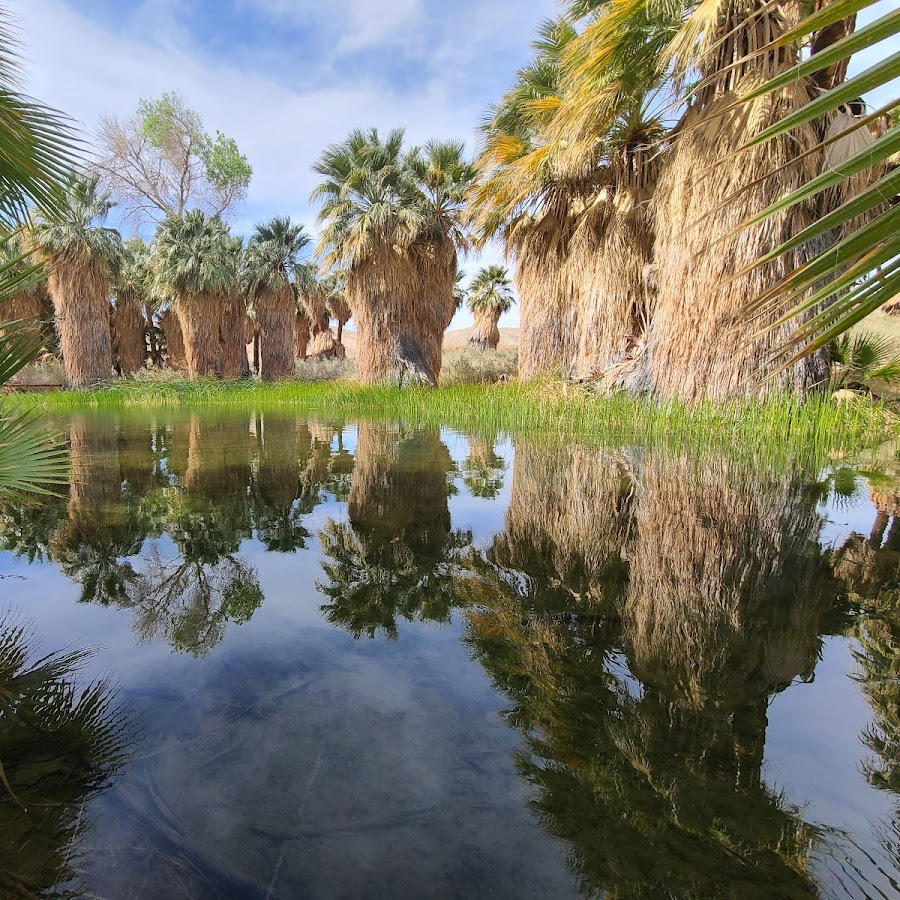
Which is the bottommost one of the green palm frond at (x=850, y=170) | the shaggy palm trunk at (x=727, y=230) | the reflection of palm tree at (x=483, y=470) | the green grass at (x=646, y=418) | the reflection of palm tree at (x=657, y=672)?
the reflection of palm tree at (x=657, y=672)

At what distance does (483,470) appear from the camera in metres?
6.20

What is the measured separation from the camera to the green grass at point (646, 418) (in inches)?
283

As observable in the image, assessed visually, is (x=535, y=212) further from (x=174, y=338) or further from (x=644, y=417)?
(x=174, y=338)

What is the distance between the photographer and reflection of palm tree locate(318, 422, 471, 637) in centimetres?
265

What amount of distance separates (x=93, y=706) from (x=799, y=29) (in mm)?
2389

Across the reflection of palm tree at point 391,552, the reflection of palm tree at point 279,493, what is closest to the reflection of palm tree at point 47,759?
the reflection of palm tree at point 391,552

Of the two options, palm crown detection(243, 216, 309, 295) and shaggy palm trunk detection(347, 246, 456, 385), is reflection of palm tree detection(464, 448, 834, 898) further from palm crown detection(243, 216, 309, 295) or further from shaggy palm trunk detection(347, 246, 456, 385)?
palm crown detection(243, 216, 309, 295)

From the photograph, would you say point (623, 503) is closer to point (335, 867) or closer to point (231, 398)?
point (335, 867)

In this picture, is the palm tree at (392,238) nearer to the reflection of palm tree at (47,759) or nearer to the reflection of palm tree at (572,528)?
the reflection of palm tree at (572,528)

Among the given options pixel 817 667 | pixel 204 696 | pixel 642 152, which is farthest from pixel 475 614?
pixel 642 152

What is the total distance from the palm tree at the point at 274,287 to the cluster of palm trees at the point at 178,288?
54 mm

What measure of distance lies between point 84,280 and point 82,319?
175cm

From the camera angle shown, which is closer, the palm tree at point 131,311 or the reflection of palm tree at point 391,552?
the reflection of palm tree at point 391,552

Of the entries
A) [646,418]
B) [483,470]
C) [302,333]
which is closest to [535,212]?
[646,418]
